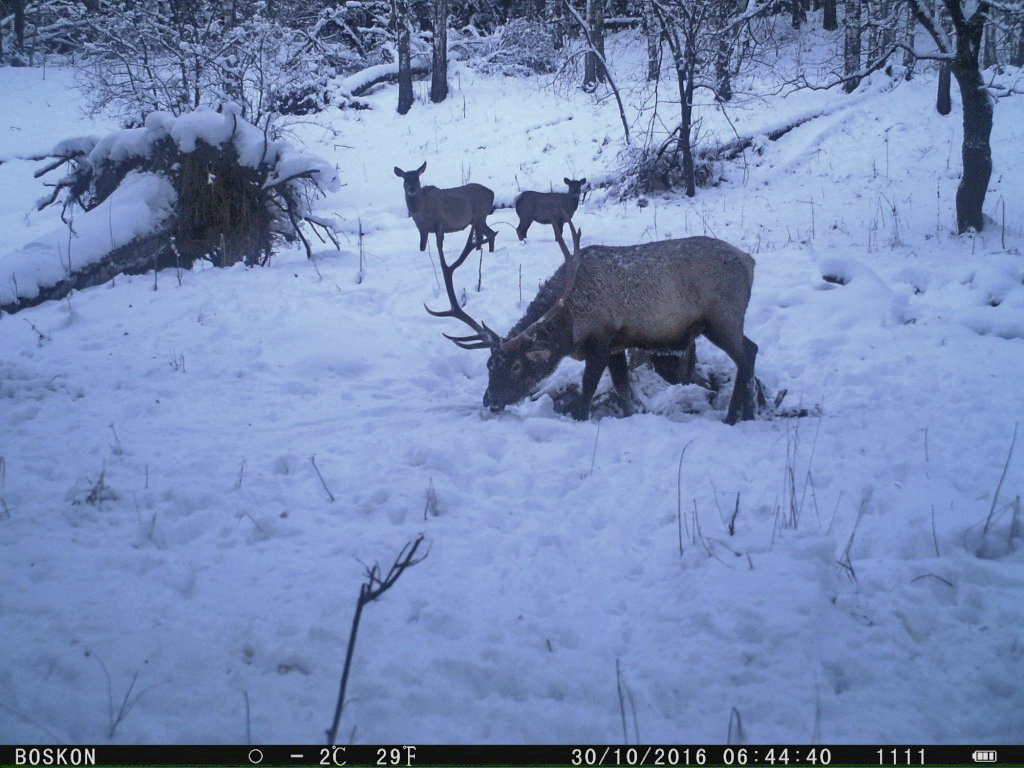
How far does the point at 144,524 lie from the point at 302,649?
1.37 m

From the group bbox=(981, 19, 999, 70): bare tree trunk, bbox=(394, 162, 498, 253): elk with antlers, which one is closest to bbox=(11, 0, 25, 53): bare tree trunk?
bbox=(394, 162, 498, 253): elk with antlers

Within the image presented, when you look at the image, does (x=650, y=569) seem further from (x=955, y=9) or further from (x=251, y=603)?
(x=955, y=9)

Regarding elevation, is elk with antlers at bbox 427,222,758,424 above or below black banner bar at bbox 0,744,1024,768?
above

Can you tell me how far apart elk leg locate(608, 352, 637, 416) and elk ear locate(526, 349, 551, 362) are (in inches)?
25.0

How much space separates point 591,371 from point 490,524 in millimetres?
2437

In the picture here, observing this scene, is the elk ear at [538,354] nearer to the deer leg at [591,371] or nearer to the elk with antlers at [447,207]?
the deer leg at [591,371]

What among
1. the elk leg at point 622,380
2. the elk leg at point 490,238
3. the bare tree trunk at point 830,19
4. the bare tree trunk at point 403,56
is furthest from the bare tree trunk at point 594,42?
the elk leg at point 622,380

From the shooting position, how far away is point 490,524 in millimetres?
3920

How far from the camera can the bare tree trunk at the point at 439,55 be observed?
2342 cm

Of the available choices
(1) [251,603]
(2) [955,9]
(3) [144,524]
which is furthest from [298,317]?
(2) [955,9]

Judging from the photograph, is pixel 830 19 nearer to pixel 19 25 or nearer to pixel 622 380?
pixel 622 380

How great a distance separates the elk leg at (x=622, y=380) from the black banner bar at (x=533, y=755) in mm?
4072

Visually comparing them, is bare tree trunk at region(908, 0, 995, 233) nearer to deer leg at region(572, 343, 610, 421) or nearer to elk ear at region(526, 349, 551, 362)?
deer leg at region(572, 343, 610, 421)

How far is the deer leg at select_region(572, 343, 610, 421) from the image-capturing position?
6.05m
